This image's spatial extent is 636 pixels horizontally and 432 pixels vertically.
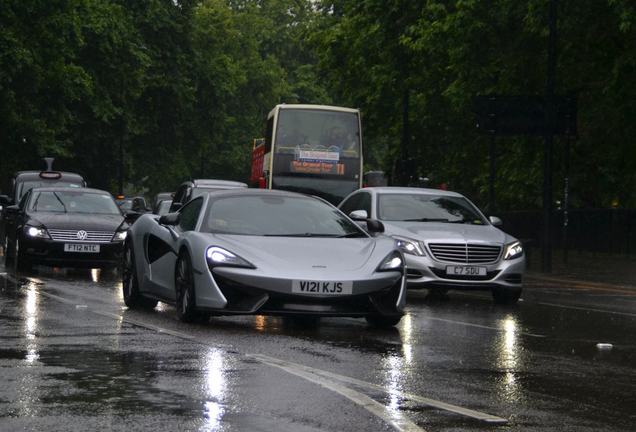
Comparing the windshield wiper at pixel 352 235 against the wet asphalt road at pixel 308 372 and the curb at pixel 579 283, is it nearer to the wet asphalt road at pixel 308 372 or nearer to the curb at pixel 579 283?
the wet asphalt road at pixel 308 372

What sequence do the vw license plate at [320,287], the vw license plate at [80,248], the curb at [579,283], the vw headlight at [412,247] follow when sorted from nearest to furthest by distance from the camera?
the vw license plate at [320,287] < the vw headlight at [412,247] < the vw license plate at [80,248] < the curb at [579,283]

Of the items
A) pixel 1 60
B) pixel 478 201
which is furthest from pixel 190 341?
pixel 478 201

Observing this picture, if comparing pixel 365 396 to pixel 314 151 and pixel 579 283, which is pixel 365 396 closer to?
pixel 579 283

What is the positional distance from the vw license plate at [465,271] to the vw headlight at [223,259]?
20.3 feet

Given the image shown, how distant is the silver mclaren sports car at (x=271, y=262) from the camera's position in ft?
44.5

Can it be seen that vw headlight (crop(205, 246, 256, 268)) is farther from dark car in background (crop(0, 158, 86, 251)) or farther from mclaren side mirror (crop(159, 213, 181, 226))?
dark car in background (crop(0, 158, 86, 251))

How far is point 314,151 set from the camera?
39.4 m

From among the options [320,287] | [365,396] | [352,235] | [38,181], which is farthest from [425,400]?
[38,181]

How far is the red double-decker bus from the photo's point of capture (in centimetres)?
3912

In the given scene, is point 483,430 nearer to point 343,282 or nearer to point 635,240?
point 343,282

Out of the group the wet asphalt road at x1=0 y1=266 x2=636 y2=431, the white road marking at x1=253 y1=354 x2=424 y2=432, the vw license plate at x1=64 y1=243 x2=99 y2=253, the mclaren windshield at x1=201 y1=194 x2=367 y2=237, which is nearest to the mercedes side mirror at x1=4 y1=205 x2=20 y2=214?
the vw license plate at x1=64 y1=243 x2=99 y2=253

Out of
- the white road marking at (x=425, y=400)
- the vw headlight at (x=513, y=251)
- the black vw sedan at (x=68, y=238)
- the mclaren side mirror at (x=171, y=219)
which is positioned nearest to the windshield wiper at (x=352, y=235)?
the mclaren side mirror at (x=171, y=219)

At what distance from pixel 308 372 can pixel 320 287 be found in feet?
10.9

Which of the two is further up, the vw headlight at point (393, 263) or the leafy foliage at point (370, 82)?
the leafy foliage at point (370, 82)
